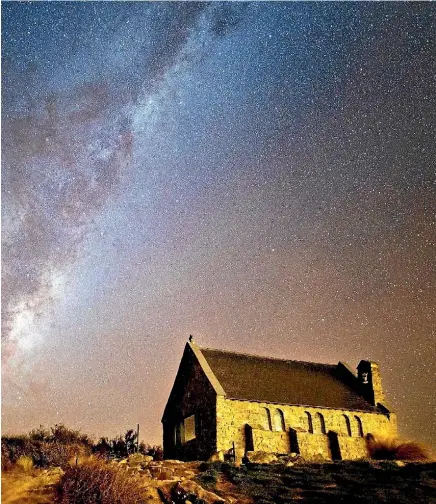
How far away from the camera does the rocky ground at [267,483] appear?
49.2ft

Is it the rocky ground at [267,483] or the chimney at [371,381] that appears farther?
the chimney at [371,381]

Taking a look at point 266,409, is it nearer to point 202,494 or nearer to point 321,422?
point 321,422

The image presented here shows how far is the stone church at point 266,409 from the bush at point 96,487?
51.7 ft

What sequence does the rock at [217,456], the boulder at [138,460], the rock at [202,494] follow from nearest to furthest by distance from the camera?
the rock at [202,494], the boulder at [138,460], the rock at [217,456]

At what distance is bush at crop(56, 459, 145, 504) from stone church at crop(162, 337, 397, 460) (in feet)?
51.7

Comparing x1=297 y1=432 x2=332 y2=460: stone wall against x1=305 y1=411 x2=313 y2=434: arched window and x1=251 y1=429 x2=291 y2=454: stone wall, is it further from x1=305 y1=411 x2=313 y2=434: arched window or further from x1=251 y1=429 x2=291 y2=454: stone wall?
x1=251 y1=429 x2=291 y2=454: stone wall

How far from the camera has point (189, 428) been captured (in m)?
36.3

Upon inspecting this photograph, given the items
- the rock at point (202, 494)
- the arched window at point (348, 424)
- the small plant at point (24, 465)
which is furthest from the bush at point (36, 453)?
the arched window at point (348, 424)

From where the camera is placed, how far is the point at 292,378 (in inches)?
1564

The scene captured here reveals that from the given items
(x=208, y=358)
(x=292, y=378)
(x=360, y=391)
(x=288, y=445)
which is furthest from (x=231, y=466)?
(x=360, y=391)

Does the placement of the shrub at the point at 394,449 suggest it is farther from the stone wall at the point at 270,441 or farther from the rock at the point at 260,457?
the rock at the point at 260,457

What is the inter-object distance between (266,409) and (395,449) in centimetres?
886

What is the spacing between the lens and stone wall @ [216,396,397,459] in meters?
31.9

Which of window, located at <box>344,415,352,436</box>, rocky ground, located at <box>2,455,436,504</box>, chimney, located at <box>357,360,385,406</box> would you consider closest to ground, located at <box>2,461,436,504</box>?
rocky ground, located at <box>2,455,436,504</box>
